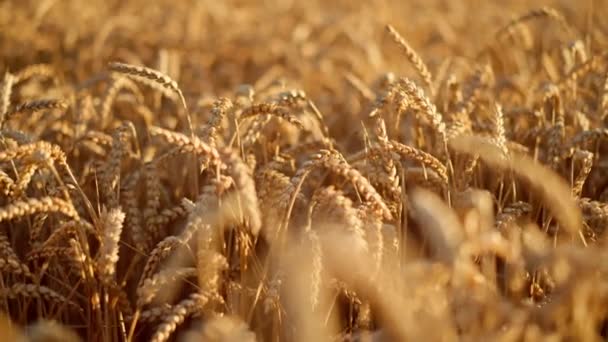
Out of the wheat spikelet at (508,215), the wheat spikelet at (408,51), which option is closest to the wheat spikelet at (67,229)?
the wheat spikelet at (508,215)

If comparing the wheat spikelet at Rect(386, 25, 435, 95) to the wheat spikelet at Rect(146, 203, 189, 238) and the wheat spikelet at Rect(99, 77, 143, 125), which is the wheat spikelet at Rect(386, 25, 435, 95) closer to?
the wheat spikelet at Rect(146, 203, 189, 238)

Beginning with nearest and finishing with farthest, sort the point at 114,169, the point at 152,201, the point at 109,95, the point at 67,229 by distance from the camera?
the point at 67,229 < the point at 114,169 < the point at 152,201 < the point at 109,95

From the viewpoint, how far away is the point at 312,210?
201 cm

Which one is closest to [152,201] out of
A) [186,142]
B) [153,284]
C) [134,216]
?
[134,216]

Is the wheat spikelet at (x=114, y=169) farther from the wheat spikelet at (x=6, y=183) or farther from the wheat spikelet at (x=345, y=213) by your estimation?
the wheat spikelet at (x=345, y=213)

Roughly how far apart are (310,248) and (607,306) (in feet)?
2.09

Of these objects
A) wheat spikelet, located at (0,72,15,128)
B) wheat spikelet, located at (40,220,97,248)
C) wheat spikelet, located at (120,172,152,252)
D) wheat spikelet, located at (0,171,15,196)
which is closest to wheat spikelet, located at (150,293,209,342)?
wheat spikelet, located at (40,220,97,248)

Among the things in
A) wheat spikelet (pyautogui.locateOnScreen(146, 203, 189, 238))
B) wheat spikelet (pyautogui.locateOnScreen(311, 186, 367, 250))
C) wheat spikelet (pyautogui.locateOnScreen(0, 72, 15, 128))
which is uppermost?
wheat spikelet (pyautogui.locateOnScreen(0, 72, 15, 128))

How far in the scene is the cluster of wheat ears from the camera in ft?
4.29

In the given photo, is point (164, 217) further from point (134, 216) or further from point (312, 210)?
point (312, 210)

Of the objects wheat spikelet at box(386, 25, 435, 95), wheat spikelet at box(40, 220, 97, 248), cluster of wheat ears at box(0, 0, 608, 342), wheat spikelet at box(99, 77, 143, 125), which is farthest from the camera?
wheat spikelet at box(99, 77, 143, 125)

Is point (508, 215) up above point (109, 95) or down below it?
below

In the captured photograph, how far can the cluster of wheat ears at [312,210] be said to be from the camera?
51.5 inches

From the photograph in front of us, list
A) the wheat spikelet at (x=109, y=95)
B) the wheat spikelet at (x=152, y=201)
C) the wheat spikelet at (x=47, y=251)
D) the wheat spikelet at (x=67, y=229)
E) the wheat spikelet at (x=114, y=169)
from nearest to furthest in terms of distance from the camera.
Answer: the wheat spikelet at (x=67, y=229), the wheat spikelet at (x=47, y=251), the wheat spikelet at (x=114, y=169), the wheat spikelet at (x=152, y=201), the wheat spikelet at (x=109, y=95)
